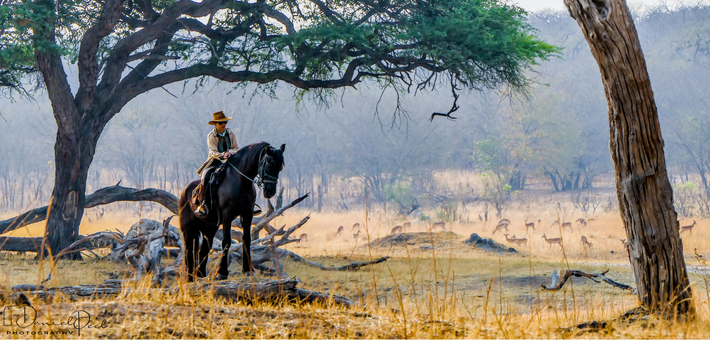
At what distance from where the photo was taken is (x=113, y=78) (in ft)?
44.2

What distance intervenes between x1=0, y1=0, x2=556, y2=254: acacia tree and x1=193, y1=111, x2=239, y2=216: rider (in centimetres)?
477

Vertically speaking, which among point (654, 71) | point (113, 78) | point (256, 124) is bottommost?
point (113, 78)

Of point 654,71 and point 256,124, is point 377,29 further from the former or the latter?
point 654,71

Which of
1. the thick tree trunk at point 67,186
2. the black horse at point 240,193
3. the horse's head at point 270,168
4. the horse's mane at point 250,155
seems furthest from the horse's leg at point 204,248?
the thick tree trunk at point 67,186

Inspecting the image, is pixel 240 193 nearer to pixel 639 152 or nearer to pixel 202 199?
pixel 202 199

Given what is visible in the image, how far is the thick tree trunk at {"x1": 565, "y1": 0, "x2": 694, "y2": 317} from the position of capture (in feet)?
17.2

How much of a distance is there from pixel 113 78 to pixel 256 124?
37864mm

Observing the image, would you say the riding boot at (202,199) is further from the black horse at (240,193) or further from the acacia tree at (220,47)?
the acacia tree at (220,47)

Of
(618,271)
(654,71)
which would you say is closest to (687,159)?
(654,71)

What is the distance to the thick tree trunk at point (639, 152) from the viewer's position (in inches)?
206

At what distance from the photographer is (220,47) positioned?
1449 cm

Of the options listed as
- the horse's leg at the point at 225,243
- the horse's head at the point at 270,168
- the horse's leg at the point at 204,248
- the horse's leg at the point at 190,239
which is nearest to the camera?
the horse's head at the point at 270,168

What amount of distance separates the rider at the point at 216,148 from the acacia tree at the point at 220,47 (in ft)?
15.7

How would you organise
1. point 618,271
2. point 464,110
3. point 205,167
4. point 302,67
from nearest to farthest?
point 205,167 → point 618,271 → point 302,67 → point 464,110
